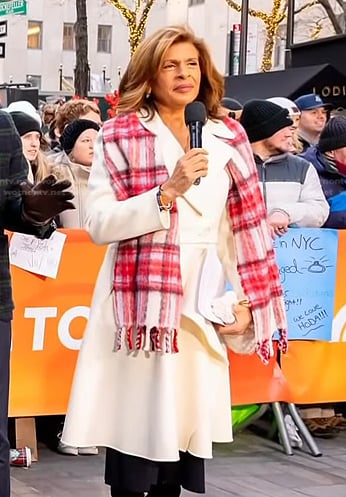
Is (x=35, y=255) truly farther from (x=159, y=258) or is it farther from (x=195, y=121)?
(x=195, y=121)

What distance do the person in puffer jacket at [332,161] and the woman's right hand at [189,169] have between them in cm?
335

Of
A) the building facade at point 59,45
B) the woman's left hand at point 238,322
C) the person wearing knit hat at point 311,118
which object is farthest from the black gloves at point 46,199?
the building facade at point 59,45

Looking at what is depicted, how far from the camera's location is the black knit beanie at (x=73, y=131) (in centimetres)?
735

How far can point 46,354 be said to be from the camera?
6.38 meters

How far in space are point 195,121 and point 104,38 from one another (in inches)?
2034

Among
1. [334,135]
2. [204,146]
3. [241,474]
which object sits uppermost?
[334,135]

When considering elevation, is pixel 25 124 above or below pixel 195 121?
above

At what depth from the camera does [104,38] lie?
5475 cm

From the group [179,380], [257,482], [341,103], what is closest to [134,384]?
[179,380]

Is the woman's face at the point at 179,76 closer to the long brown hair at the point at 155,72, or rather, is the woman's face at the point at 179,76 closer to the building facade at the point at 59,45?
the long brown hair at the point at 155,72

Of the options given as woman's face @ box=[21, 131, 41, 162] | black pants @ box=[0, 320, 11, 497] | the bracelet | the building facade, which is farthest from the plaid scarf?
the building facade

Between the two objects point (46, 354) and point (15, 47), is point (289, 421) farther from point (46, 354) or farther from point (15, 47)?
point (15, 47)

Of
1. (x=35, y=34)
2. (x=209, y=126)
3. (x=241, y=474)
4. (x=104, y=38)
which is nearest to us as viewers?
(x=209, y=126)

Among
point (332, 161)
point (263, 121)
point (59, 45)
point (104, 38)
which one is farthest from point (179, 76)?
point (59, 45)
